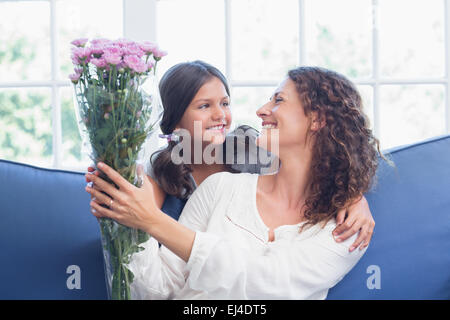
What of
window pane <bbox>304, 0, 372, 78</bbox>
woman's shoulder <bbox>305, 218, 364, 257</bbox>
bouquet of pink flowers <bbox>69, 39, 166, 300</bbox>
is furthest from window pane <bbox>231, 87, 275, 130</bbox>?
bouquet of pink flowers <bbox>69, 39, 166, 300</bbox>

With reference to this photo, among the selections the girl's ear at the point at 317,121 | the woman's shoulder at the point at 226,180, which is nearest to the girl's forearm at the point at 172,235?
the woman's shoulder at the point at 226,180

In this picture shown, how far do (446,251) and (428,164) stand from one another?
0.30m

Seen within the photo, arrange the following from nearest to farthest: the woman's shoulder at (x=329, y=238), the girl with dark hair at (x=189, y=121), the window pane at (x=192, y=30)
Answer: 1. the woman's shoulder at (x=329, y=238)
2. the girl with dark hair at (x=189, y=121)
3. the window pane at (x=192, y=30)

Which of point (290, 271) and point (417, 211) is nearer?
point (290, 271)

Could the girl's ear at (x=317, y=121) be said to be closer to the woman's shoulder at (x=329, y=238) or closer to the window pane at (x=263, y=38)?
the woman's shoulder at (x=329, y=238)

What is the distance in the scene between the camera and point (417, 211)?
5.13 feet

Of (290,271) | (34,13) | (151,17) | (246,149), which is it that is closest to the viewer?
(290,271)

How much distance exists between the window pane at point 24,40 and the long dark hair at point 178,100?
3.27ft

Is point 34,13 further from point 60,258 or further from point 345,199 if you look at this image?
point 345,199

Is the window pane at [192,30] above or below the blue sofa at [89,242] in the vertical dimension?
above

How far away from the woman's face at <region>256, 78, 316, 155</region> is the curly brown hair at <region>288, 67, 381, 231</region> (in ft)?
0.09

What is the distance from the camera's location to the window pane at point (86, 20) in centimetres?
253

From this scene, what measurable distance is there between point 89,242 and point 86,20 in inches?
59.3

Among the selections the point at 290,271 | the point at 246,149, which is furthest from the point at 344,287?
the point at 246,149
